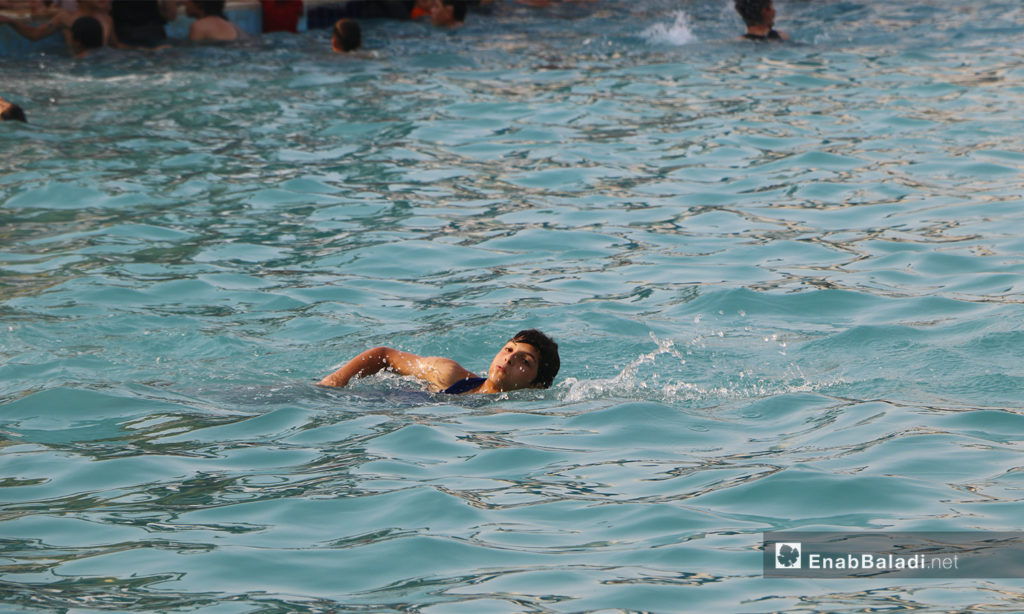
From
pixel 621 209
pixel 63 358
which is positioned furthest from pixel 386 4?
pixel 63 358

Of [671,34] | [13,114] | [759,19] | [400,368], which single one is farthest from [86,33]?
[400,368]

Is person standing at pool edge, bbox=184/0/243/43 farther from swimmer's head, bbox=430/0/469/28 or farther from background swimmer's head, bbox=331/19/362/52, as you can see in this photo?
swimmer's head, bbox=430/0/469/28

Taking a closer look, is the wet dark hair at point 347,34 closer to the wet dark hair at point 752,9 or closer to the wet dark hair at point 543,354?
the wet dark hair at point 752,9

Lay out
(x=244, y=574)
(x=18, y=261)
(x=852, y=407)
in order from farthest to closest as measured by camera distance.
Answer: (x=18, y=261), (x=852, y=407), (x=244, y=574)

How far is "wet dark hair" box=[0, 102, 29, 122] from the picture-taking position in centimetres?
1234

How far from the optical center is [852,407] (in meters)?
6.52

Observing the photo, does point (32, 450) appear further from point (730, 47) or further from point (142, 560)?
point (730, 47)

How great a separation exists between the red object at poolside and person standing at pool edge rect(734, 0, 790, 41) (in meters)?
6.02

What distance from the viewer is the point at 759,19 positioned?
16.6 m

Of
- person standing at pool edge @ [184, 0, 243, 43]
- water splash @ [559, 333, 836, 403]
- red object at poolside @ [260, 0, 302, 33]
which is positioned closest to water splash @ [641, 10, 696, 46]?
red object at poolside @ [260, 0, 302, 33]

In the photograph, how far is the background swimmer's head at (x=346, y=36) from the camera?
52.2 ft

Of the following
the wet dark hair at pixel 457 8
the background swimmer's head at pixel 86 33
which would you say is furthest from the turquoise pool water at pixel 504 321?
the wet dark hair at pixel 457 8

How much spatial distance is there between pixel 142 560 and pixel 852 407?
11.6ft

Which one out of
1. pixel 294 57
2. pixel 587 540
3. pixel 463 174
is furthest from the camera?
pixel 294 57
